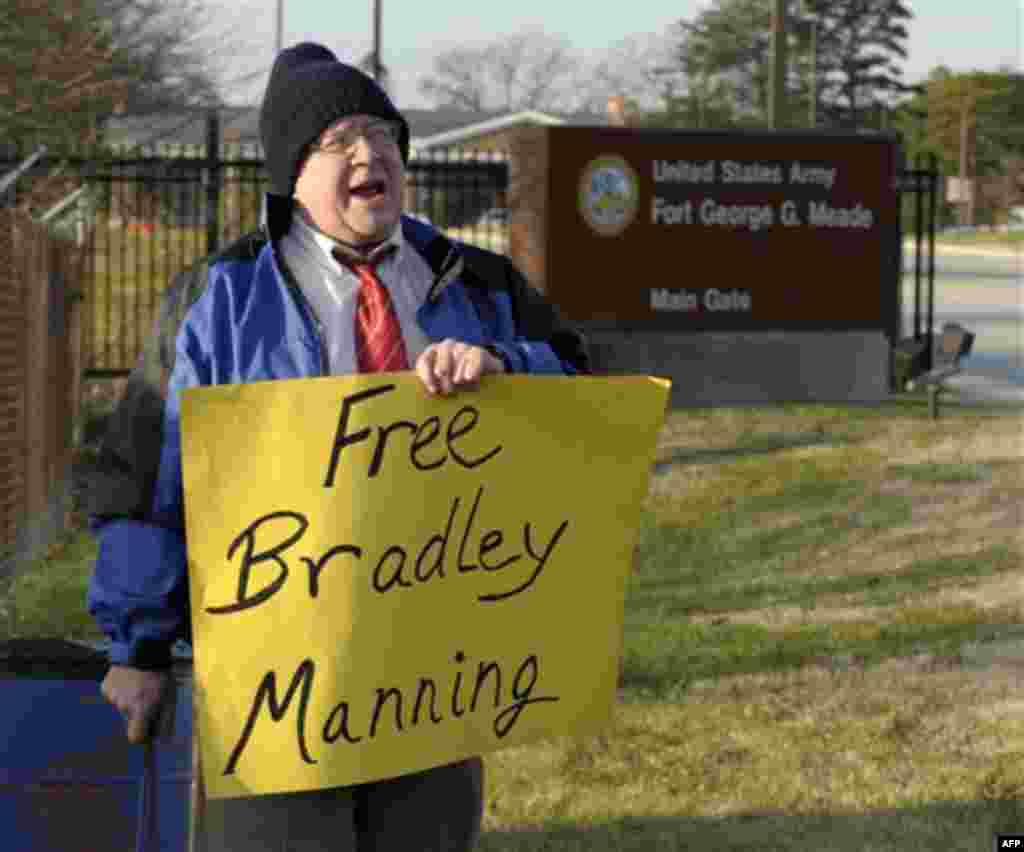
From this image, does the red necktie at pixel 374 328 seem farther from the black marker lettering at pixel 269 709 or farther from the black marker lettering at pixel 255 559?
the black marker lettering at pixel 269 709

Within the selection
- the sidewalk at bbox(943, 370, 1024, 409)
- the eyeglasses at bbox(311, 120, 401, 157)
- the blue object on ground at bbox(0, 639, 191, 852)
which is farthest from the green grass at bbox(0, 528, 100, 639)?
the sidewalk at bbox(943, 370, 1024, 409)

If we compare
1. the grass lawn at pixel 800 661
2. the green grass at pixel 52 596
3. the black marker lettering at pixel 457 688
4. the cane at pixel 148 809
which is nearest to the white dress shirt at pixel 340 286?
the black marker lettering at pixel 457 688

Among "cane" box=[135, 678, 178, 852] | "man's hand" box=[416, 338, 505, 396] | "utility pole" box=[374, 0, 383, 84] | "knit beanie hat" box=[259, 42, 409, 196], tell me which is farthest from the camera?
"utility pole" box=[374, 0, 383, 84]

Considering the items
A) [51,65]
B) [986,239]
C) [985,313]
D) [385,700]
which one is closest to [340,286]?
[385,700]

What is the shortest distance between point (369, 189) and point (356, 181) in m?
0.02

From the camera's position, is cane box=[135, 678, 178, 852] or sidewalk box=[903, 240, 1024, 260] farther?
sidewalk box=[903, 240, 1024, 260]

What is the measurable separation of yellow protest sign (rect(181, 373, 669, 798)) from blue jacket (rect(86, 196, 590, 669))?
0.07 metres

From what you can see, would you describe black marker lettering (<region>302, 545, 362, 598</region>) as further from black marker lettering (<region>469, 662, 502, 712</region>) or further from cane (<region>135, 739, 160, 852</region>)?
cane (<region>135, 739, 160, 852</region>)

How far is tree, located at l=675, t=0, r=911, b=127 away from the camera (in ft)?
220

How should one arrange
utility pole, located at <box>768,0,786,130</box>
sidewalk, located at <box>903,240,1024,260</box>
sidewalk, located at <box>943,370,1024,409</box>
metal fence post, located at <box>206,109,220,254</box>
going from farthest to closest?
sidewalk, located at <box>903,240,1024,260</box> < utility pole, located at <box>768,0,786,130</box> < sidewalk, located at <box>943,370,1024,409</box> < metal fence post, located at <box>206,109,220,254</box>

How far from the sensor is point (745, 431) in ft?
46.4

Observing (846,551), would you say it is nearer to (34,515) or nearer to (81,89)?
(34,515)

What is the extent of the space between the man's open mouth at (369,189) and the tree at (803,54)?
184ft

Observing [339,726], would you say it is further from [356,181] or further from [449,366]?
[356,181]
